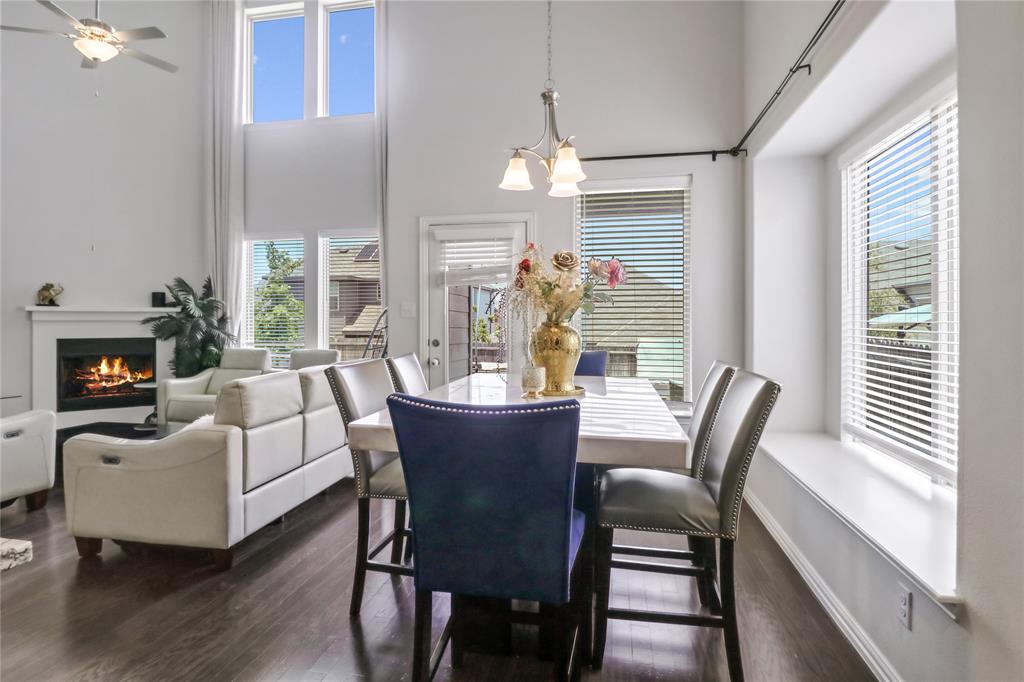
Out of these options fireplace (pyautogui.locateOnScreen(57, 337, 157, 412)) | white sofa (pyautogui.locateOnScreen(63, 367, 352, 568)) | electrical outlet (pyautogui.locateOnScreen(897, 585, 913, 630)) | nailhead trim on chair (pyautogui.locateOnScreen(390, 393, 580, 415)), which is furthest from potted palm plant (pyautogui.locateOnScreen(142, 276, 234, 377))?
electrical outlet (pyautogui.locateOnScreen(897, 585, 913, 630))

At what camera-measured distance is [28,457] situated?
2994 mm

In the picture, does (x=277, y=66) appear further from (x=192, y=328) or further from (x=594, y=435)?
(x=594, y=435)

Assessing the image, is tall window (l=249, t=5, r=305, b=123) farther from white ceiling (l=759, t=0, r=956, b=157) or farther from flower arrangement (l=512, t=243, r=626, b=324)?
white ceiling (l=759, t=0, r=956, b=157)

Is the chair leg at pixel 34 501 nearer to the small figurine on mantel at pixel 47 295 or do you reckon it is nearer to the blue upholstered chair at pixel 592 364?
the small figurine on mantel at pixel 47 295

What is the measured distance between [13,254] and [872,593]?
7.50 m

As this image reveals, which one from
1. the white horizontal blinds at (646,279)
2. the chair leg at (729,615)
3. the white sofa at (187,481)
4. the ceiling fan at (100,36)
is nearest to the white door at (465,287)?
the white horizontal blinds at (646,279)

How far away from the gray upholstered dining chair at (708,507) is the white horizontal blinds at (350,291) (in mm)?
4407

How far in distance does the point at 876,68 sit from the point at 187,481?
349cm

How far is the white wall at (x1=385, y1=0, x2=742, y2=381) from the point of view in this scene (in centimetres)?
389

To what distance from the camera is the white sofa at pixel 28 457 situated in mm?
2875

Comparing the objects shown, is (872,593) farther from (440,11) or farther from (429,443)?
(440,11)

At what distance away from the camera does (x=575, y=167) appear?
2.28m

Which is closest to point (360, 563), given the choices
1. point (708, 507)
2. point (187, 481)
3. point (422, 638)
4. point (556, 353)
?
point (422, 638)

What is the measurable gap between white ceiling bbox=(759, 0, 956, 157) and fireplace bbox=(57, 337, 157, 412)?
21.6 ft
